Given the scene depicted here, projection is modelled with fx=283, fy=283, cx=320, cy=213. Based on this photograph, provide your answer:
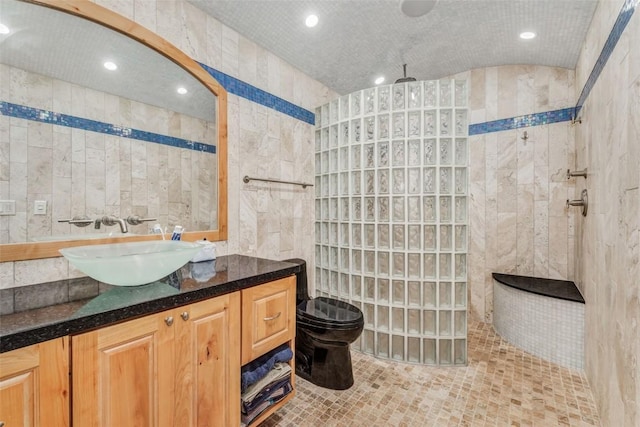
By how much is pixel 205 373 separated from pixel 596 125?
2515 millimetres

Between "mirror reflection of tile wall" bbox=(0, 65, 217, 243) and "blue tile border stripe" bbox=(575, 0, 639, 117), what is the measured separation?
212 centimetres

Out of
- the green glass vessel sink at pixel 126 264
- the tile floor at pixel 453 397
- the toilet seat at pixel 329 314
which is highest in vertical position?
the green glass vessel sink at pixel 126 264

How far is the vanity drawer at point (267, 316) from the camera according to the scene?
126cm

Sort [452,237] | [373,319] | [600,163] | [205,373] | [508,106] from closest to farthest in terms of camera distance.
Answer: [205,373], [600,163], [452,237], [373,319], [508,106]

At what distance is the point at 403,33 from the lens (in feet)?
6.85

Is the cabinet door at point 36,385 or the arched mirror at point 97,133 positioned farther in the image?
the arched mirror at point 97,133

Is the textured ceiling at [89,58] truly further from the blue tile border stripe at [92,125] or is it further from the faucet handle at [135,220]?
the faucet handle at [135,220]

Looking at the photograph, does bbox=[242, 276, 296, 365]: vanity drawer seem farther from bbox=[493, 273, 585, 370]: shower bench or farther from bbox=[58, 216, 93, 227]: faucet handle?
bbox=[493, 273, 585, 370]: shower bench

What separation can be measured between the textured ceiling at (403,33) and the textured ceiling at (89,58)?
0.50 meters

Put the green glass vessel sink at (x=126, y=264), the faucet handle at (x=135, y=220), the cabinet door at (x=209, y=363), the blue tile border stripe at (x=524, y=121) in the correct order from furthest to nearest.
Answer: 1. the blue tile border stripe at (x=524, y=121)
2. the faucet handle at (x=135, y=220)
3. the cabinet door at (x=209, y=363)
4. the green glass vessel sink at (x=126, y=264)

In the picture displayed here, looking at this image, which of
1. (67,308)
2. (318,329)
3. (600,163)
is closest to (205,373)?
(67,308)

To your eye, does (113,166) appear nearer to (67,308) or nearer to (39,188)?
(39,188)

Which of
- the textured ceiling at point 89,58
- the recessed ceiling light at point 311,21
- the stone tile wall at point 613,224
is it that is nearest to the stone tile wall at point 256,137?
the textured ceiling at point 89,58

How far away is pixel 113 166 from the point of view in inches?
55.2
